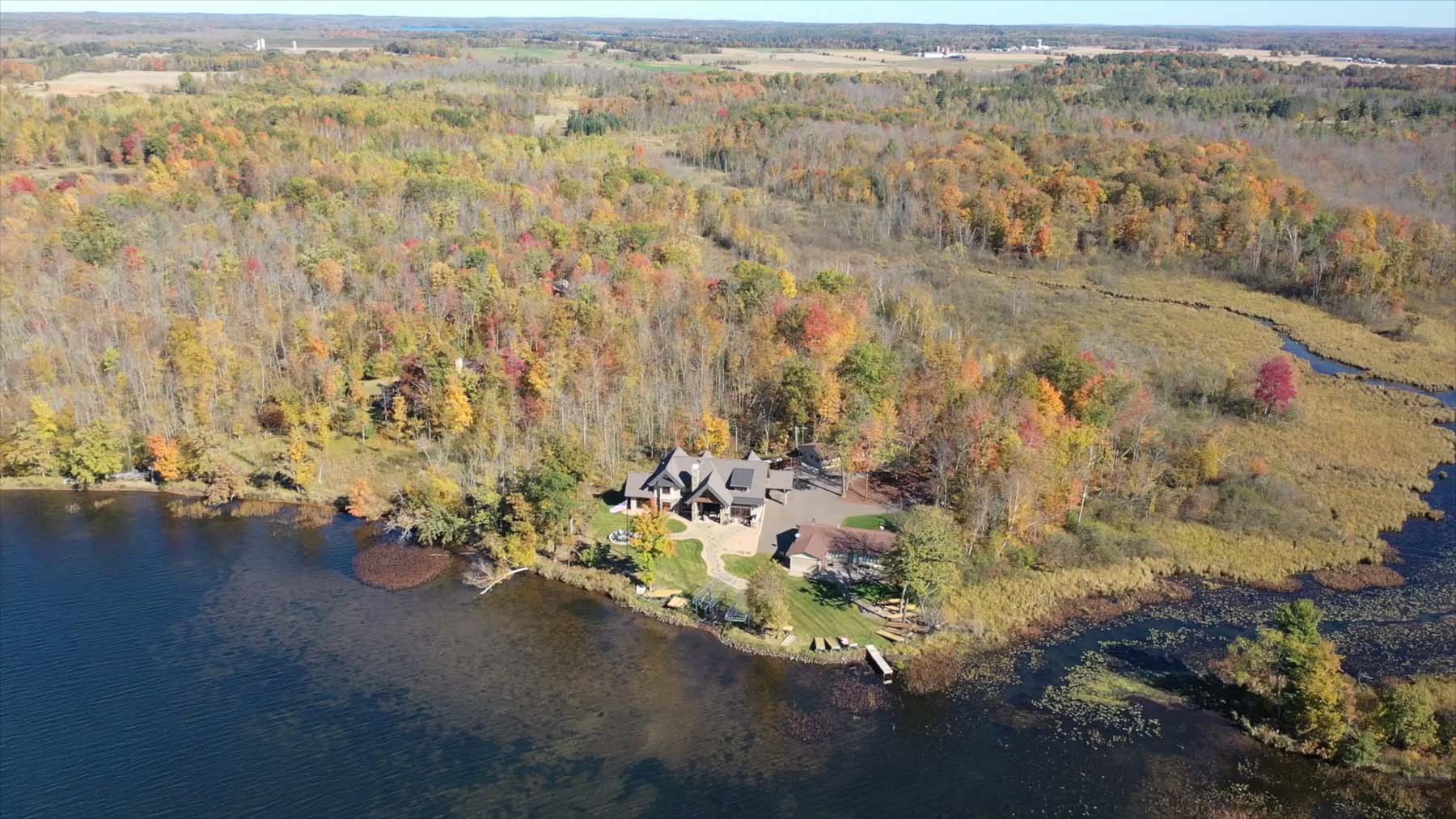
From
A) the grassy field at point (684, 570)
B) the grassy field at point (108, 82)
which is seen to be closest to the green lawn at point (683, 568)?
the grassy field at point (684, 570)

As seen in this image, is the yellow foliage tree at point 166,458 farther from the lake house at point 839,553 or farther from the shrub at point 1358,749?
the shrub at point 1358,749

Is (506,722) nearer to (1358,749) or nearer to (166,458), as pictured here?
(1358,749)

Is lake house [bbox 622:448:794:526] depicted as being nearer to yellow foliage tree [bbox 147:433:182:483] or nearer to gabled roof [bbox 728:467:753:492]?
gabled roof [bbox 728:467:753:492]

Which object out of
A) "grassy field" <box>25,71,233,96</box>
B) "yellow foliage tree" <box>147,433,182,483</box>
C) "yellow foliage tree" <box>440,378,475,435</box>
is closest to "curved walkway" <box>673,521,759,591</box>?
"yellow foliage tree" <box>440,378,475,435</box>

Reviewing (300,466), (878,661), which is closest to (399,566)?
(300,466)

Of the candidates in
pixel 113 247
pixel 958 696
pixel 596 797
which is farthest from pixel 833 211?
pixel 596 797
